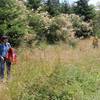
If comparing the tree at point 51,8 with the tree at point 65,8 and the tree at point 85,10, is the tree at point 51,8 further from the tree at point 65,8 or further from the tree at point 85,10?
the tree at point 85,10

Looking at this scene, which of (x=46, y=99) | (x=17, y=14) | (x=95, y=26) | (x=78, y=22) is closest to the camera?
(x=46, y=99)

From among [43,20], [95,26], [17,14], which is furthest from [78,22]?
[17,14]

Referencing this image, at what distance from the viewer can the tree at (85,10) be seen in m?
50.7

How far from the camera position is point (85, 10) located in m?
50.9

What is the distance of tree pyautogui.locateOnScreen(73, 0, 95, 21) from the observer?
50.7 meters

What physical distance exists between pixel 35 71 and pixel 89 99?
185cm

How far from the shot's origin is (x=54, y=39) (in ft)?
131

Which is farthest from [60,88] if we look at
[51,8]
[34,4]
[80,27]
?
[80,27]

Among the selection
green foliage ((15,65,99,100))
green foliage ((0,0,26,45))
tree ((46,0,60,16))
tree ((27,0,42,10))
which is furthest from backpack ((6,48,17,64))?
tree ((46,0,60,16))

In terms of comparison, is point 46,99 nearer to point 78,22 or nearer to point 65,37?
point 65,37

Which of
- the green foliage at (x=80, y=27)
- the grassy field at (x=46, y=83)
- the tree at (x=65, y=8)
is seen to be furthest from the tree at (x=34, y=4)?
the grassy field at (x=46, y=83)

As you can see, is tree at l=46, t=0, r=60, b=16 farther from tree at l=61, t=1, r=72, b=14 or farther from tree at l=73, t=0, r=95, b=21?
tree at l=73, t=0, r=95, b=21

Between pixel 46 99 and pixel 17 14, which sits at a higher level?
pixel 17 14

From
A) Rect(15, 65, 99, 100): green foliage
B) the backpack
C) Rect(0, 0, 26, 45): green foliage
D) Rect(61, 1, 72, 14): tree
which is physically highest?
Rect(61, 1, 72, 14): tree
